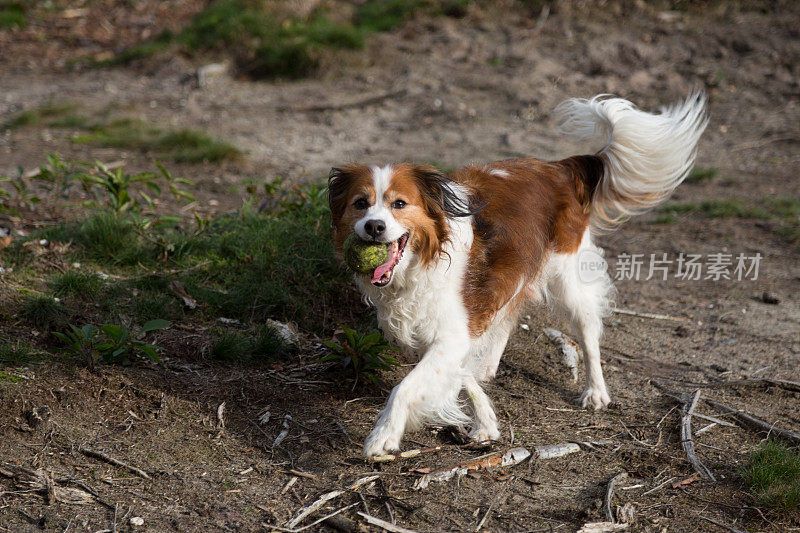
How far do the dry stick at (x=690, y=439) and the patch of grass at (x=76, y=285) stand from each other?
11.7ft

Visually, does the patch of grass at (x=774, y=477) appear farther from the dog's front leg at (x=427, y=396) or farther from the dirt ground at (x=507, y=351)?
the dog's front leg at (x=427, y=396)

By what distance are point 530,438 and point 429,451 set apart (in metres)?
0.56

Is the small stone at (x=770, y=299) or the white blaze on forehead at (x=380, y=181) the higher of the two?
the white blaze on forehead at (x=380, y=181)

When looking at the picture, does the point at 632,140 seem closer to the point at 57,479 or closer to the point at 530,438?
the point at 530,438

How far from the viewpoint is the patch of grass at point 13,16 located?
45.5 ft

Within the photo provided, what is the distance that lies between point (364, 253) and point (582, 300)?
1737 mm

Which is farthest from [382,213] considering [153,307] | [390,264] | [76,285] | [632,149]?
[76,285]

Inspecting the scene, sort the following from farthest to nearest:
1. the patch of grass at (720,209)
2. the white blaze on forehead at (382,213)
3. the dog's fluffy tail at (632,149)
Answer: the patch of grass at (720,209) → the dog's fluffy tail at (632,149) → the white blaze on forehead at (382,213)

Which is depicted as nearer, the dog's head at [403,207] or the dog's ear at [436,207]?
the dog's head at [403,207]

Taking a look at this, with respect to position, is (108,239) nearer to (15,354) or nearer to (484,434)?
(15,354)

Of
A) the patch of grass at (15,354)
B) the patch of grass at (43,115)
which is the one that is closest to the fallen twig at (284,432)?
the patch of grass at (15,354)

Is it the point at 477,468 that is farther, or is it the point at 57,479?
the point at 477,468

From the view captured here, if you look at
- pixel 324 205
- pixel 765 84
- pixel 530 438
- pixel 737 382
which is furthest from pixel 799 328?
pixel 765 84

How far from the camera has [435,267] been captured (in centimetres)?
380
